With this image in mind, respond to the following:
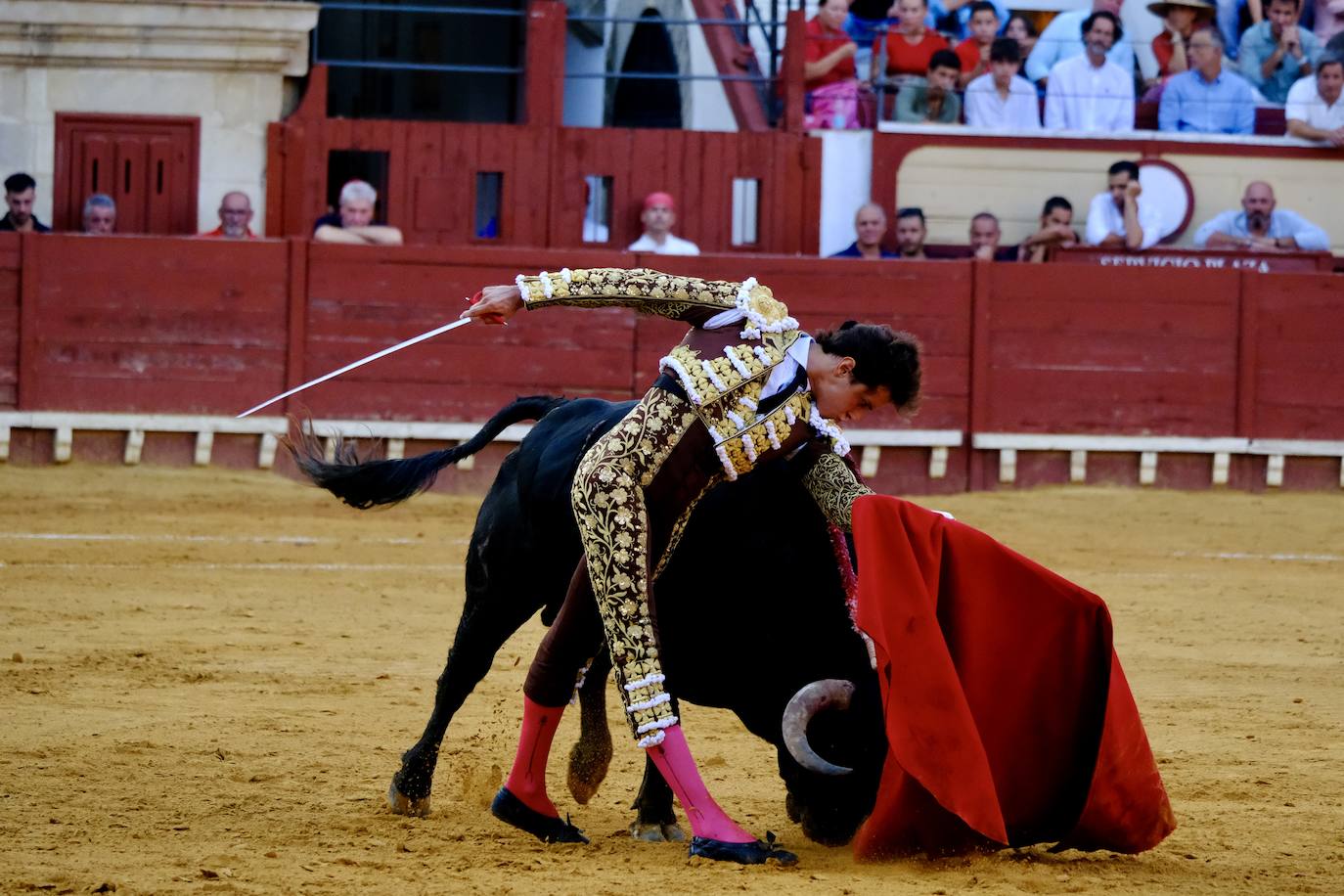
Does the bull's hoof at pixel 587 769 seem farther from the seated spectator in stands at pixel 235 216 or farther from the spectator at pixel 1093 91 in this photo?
the spectator at pixel 1093 91

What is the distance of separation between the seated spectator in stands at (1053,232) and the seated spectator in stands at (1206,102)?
940 millimetres

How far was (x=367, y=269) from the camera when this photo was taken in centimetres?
866

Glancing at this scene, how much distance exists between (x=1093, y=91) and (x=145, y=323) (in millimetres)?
4908

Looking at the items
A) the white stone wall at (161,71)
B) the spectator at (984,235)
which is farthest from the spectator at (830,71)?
the white stone wall at (161,71)

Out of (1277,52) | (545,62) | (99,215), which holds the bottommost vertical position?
(99,215)

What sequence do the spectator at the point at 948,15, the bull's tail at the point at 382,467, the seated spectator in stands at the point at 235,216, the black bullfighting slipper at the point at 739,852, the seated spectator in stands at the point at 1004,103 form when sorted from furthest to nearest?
1. the spectator at the point at 948,15
2. the seated spectator in stands at the point at 1004,103
3. the seated spectator in stands at the point at 235,216
4. the bull's tail at the point at 382,467
5. the black bullfighting slipper at the point at 739,852

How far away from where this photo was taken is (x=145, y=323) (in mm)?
8531

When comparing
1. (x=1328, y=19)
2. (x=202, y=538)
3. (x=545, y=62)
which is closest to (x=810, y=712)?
(x=202, y=538)

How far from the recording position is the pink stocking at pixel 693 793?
2795 millimetres

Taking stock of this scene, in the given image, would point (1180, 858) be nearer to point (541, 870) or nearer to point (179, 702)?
point (541, 870)

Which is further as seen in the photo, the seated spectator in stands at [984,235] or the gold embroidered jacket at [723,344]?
the seated spectator in stands at [984,235]

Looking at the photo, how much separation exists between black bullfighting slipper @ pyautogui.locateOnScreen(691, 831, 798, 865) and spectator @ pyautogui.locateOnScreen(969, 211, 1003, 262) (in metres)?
6.51

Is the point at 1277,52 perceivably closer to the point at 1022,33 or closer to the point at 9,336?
the point at 1022,33

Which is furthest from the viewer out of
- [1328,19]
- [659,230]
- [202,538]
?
[1328,19]
